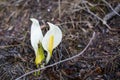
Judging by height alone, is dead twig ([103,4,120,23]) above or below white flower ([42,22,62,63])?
above

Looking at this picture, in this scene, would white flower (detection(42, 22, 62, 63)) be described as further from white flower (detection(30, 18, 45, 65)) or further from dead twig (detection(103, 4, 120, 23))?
dead twig (detection(103, 4, 120, 23))

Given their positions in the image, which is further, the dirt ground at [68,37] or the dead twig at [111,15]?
the dead twig at [111,15]

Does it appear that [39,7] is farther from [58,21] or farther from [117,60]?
[117,60]

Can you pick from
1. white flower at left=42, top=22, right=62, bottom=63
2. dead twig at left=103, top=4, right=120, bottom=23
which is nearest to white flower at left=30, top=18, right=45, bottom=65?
white flower at left=42, top=22, right=62, bottom=63

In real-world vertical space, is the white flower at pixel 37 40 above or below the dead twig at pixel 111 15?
below

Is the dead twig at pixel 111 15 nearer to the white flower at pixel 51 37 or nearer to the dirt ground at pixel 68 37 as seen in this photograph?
the dirt ground at pixel 68 37

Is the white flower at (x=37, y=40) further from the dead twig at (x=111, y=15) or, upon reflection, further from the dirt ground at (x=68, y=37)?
the dead twig at (x=111, y=15)

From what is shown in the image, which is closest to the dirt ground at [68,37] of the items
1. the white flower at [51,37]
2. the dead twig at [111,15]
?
the dead twig at [111,15]

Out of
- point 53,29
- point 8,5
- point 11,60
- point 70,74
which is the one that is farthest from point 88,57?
point 8,5

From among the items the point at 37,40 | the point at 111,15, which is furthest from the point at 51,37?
the point at 111,15
